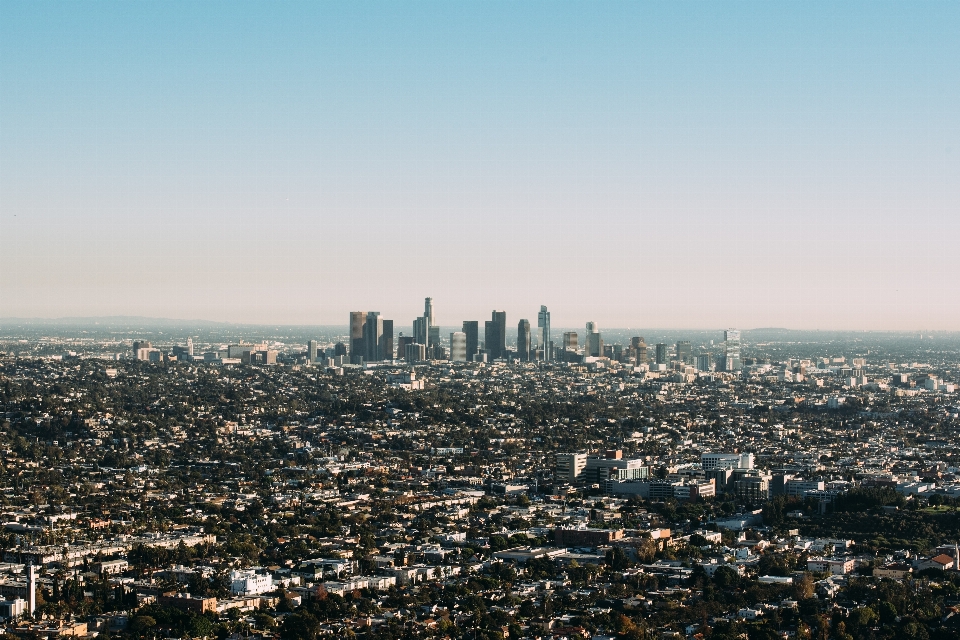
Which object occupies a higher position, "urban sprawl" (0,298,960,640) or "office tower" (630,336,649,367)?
"office tower" (630,336,649,367)

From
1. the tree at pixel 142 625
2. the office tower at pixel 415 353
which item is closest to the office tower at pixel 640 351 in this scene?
the office tower at pixel 415 353

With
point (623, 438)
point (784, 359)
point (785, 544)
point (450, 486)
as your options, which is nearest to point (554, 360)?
point (784, 359)

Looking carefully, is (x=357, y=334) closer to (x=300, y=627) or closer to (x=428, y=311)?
(x=428, y=311)

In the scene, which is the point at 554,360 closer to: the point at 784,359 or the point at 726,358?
the point at 726,358

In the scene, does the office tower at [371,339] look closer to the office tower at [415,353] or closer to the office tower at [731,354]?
the office tower at [415,353]

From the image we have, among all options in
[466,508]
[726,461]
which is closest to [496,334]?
[726,461]

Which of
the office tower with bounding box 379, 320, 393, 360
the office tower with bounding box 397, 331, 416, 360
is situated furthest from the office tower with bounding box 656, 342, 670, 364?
the office tower with bounding box 379, 320, 393, 360

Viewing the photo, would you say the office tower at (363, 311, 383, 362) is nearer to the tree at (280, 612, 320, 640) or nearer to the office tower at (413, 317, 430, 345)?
the office tower at (413, 317, 430, 345)
